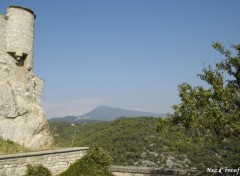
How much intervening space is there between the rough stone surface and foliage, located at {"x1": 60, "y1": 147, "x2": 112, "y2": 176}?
4.26 metres

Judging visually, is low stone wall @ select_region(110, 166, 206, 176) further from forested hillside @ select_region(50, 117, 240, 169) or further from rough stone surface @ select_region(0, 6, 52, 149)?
forested hillside @ select_region(50, 117, 240, 169)

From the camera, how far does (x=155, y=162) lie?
4509 centimetres

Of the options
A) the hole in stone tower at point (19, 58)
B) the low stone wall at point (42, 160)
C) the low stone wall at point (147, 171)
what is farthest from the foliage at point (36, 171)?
the hole in stone tower at point (19, 58)

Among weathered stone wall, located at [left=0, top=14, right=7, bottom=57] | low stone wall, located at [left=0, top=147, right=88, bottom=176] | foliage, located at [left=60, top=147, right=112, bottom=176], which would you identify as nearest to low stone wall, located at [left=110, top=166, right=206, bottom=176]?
foliage, located at [left=60, top=147, right=112, bottom=176]

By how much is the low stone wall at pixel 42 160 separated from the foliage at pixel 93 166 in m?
0.91

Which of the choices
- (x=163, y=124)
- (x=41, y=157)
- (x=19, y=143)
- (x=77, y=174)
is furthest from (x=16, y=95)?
(x=163, y=124)

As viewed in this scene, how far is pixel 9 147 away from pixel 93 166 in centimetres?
449

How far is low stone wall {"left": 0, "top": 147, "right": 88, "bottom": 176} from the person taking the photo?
12648 millimetres

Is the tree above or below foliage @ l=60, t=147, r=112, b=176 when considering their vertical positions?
above

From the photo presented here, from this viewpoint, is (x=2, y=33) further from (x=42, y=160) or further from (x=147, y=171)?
(x=147, y=171)

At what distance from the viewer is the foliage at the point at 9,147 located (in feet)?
48.2

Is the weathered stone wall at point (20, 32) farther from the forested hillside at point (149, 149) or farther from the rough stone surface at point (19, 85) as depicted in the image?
the forested hillside at point (149, 149)

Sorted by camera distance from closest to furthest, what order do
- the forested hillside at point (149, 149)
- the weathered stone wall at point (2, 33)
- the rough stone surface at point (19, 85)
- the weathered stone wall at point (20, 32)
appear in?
1. the rough stone surface at point (19, 85)
2. the weathered stone wall at point (2, 33)
3. the weathered stone wall at point (20, 32)
4. the forested hillside at point (149, 149)

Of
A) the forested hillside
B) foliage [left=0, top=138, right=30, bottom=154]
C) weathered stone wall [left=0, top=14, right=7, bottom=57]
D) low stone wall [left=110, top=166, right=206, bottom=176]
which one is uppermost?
weathered stone wall [left=0, top=14, right=7, bottom=57]
